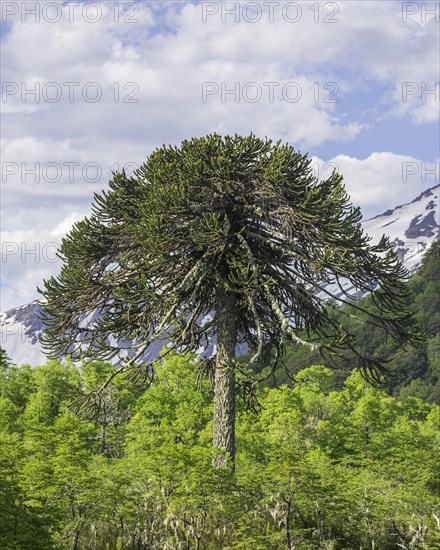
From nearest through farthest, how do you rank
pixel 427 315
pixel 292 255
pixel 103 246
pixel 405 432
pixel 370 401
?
1. pixel 292 255
2. pixel 103 246
3. pixel 405 432
4. pixel 370 401
5. pixel 427 315

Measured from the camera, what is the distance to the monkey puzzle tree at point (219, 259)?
52.1 ft

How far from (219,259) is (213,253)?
26 cm

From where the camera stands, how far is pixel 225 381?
16.3 m

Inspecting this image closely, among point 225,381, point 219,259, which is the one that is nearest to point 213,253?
point 219,259

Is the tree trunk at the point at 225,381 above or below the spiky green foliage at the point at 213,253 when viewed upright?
below

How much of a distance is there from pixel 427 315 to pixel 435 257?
2125 centimetres

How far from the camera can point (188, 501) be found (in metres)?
13.5

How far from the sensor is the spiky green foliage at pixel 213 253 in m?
15.9

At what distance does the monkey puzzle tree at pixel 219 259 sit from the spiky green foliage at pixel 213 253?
0.13 feet

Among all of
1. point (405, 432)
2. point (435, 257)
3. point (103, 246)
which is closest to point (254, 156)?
point (103, 246)

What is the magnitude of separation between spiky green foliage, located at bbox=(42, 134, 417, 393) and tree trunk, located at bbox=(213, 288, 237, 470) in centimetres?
45

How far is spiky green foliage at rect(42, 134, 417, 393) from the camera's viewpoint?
52.1 ft

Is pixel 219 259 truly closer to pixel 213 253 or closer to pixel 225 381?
pixel 213 253

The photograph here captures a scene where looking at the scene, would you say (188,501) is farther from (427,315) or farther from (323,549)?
(427,315)
